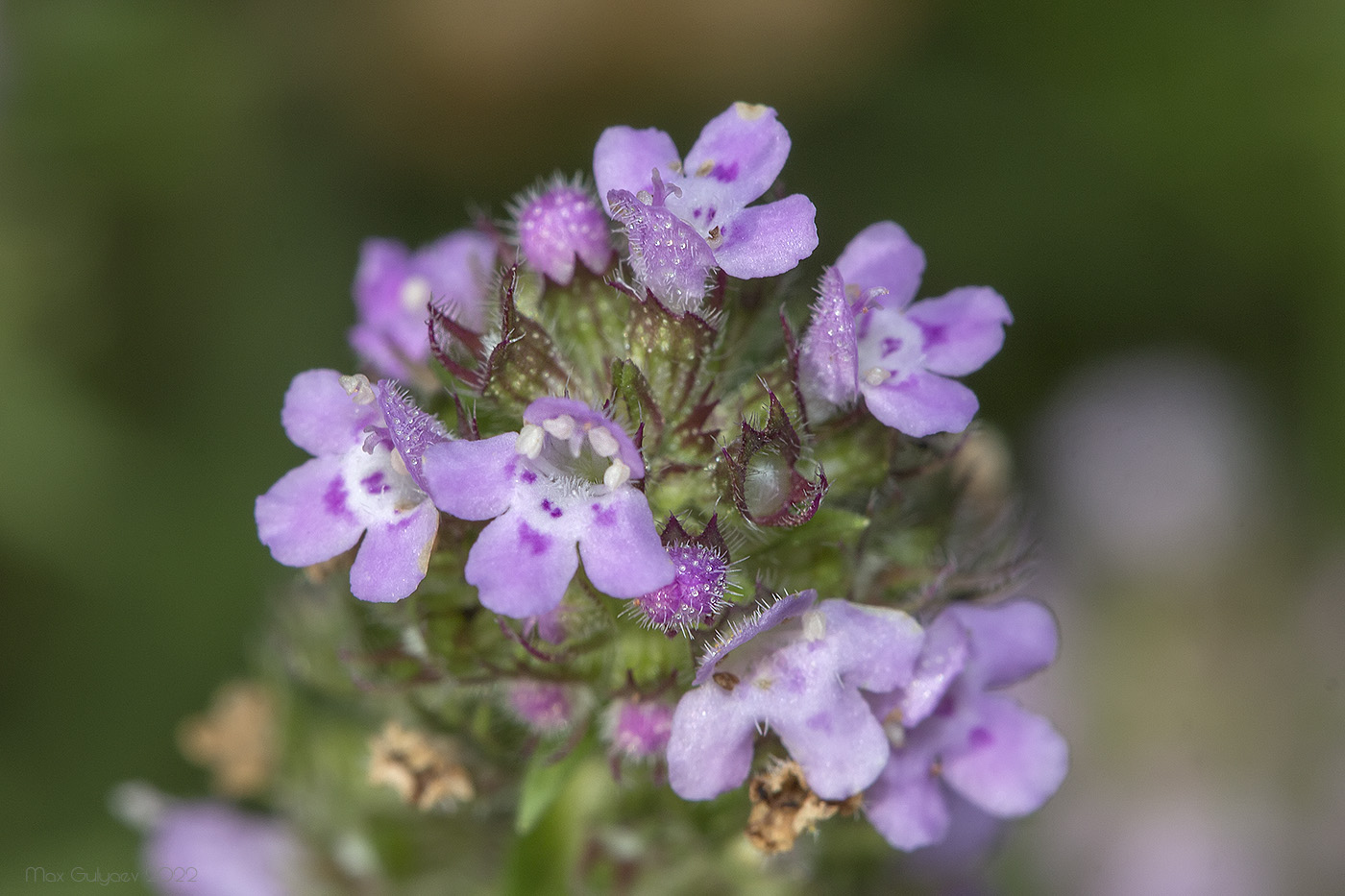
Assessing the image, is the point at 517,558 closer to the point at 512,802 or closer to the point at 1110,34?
the point at 512,802

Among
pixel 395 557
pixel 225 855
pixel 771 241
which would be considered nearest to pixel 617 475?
pixel 395 557

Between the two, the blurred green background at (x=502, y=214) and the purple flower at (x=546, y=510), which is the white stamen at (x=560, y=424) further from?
the blurred green background at (x=502, y=214)

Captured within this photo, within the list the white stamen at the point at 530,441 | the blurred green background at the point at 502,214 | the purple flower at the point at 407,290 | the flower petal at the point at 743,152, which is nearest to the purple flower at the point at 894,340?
the flower petal at the point at 743,152

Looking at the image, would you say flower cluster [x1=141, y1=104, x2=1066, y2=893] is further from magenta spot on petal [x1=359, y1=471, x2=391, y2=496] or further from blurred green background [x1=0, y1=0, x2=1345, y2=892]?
blurred green background [x1=0, y1=0, x2=1345, y2=892]

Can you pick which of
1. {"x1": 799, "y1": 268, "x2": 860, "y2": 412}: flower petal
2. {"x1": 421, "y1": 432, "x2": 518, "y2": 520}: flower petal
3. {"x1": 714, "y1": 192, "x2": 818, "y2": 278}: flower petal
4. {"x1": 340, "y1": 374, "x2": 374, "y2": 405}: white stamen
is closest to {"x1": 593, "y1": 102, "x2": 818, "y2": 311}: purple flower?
{"x1": 714, "y1": 192, "x2": 818, "y2": 278}: flower petal

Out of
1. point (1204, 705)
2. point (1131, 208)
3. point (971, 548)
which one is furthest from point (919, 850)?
point (1131, 208)

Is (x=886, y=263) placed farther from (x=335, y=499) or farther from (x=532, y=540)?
(x=335, y=499)
